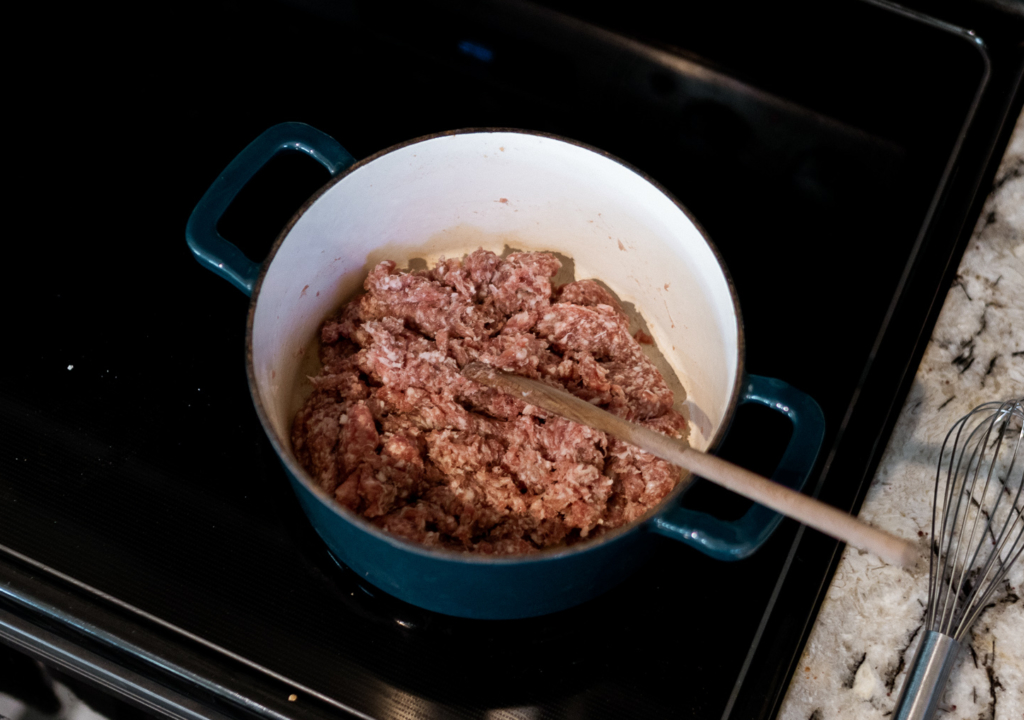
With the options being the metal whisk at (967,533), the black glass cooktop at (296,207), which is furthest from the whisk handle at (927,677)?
the black glass cooktop at (296,207)

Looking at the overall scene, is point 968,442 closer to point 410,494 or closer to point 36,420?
point 410,494

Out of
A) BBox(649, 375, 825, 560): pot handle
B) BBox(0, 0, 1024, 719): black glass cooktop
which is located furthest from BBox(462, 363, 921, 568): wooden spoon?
BBox(0, 0, 1024, 719): black glass cooktop

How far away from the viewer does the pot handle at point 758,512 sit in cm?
87

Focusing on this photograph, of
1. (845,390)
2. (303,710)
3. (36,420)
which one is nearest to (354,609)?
(303,710)

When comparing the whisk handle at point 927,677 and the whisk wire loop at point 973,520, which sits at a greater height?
the whisk wire loop at point 973,520

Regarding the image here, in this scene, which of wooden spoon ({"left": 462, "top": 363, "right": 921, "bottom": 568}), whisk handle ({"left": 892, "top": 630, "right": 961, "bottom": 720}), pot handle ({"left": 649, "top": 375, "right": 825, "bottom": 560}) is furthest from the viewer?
whisk handle ({"left": 892, "top": 630, "right": 961, "bottom": 720})

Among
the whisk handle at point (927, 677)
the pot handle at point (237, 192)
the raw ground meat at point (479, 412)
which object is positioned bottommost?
the whisk handle at point (927, 677)

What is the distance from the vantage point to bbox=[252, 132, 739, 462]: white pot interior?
42.3 inches

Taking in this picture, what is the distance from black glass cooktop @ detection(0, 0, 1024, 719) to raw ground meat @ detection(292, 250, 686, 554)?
0.14 m

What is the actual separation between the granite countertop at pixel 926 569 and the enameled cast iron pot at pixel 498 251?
27 centimetres

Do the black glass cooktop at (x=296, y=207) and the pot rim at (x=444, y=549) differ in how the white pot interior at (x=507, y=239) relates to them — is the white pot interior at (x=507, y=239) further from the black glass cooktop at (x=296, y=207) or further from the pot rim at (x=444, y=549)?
the black glass cooktop at (x=296, y=207)

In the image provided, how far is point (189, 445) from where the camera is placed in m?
1.18

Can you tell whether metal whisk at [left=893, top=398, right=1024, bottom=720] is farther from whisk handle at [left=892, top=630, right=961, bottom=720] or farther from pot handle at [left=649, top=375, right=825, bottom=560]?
pot handle at [left=649, top=375, right=825, bottom=560]

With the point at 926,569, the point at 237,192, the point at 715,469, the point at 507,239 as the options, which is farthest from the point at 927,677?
the point at 237,192
